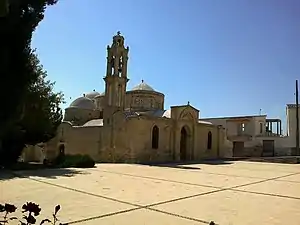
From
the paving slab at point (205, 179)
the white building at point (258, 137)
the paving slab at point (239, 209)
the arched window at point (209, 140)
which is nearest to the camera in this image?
the paving slab at point (239, 209)

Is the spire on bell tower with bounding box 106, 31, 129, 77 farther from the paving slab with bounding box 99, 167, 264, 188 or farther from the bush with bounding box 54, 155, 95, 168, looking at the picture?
the paving slab with bounding box 99, 167, 264, 188

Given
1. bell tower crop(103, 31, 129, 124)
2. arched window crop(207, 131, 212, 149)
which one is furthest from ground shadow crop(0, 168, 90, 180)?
arched window crop(207, 131, 212, 149)

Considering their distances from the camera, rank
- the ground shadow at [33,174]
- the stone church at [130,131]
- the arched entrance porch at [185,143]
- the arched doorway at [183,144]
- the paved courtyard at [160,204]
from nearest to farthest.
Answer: the paved courtyard at [160,204] → the ground shadow at [33,174] → the stone church at [130,131] → the arched entrance porch at [185,143] → the arched doorway at [183,144]

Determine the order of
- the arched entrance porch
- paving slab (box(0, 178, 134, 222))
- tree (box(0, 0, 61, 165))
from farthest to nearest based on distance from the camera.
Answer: the arched entrance porch, paving slab (box(0, 178, 134, 222)), tree (box(0, 0, 61, 165))

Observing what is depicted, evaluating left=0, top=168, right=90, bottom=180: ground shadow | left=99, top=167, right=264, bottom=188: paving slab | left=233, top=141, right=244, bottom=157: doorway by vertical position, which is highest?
left=233, top=141, right=244, bottom=157: doorway

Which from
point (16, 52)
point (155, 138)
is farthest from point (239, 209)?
point (155, 138)

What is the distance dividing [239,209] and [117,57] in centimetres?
2838

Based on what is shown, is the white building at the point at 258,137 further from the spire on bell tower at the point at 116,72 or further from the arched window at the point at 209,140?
the spire on bell tower at the point at 116,72

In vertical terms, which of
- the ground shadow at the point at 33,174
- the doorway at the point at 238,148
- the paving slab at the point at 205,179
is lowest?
the ground shadow at the point at 33,174

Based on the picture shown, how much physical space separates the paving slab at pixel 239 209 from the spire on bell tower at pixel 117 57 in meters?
26.5

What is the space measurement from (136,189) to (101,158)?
20717 mm

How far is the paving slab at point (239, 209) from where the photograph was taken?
657 centimetres

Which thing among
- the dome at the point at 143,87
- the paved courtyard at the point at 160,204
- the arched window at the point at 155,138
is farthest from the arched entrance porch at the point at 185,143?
the paved courtyard at the point at 160,204

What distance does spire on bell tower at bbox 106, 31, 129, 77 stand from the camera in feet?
113
